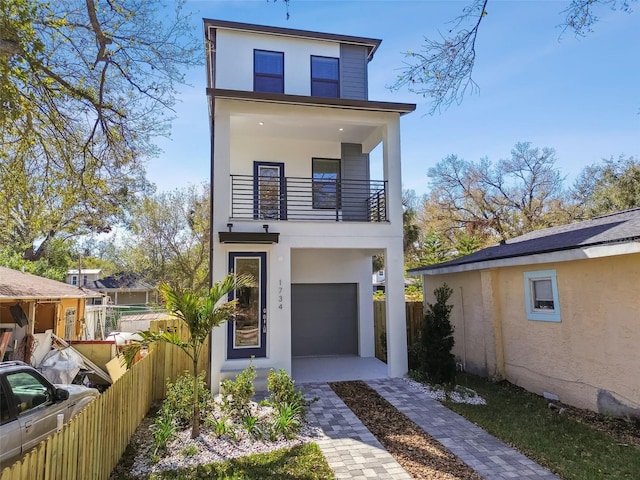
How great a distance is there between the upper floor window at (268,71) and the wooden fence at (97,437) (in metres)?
9.08

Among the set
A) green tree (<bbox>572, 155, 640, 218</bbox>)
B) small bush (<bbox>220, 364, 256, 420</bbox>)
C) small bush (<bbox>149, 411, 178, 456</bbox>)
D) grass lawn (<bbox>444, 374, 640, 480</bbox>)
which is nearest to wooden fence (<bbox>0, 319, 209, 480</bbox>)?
small bush (<bbox>149, 411, 178, 456</bbox>)

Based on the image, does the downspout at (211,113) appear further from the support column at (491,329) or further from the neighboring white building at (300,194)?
the support column at (491,329)

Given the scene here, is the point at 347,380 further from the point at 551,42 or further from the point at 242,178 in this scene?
the point at 551,42

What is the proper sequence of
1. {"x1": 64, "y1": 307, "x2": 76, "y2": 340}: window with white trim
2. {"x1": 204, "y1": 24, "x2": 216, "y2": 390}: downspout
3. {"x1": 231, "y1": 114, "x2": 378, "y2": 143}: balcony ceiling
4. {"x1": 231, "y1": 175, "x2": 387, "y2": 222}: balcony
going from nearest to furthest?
{"x1": 204, "y1": 24, "x2": 216, "y2": 390}: downspout
{"x1": 231, "y1": 114, "x2": 378, "y2": 143}: balcony ceiling
{"x1": 231, "y1": 175, "x2": 387, "y2": 222}: balcony
{"x1": 64, "y1": 307, "x2": 76, "y2": 340}: window with white trim

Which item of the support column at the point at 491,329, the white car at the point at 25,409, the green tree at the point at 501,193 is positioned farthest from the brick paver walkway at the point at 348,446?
the green tree at the point at 501,193

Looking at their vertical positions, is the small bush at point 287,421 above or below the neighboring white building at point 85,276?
below

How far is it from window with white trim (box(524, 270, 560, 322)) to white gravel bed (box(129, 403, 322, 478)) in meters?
5.61

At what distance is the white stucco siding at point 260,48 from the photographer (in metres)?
12.7

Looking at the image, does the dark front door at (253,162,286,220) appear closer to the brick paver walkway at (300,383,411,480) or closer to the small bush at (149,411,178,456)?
the brick paver walkway at (300,383,411,480)

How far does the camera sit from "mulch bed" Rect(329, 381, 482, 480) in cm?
503

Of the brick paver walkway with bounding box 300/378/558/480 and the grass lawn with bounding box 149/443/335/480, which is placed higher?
the brick paver walkway with bounding box 300/378/558/480

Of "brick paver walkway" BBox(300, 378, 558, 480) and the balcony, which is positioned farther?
the balcony

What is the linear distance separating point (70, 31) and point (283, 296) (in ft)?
23.6

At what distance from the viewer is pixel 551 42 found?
6.23 meters
